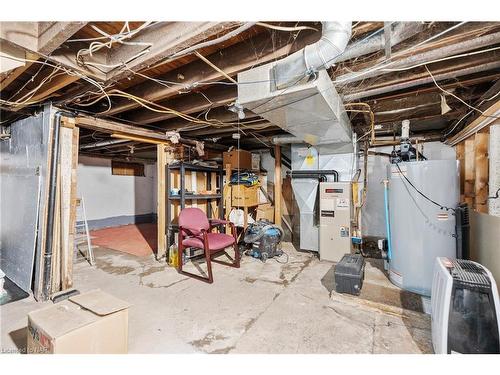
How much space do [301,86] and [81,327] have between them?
197cm

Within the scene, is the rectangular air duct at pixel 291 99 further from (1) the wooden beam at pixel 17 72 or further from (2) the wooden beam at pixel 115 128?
(2) the wooden beam at pixel 115 128

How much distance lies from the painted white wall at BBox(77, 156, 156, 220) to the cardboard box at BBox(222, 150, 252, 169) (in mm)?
3968

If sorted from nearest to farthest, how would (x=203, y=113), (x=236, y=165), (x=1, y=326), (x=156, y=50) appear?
1. (x=156, y=50)
2. (x=1, y=326)
3. (x=203, y=113)
4. (x=236, y=165)

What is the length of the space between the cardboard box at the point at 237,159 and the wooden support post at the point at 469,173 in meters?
3.12

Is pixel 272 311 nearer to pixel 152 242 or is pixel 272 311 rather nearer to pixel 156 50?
pixel 156 50

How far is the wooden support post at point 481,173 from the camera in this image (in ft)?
7.66

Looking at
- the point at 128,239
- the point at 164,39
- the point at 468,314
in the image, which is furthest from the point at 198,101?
the point at 128,239

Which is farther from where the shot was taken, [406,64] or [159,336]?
[159,336]

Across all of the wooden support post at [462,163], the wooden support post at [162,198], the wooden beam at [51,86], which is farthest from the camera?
the wooden support post at [162,198]

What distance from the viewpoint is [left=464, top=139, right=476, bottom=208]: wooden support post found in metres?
2.62

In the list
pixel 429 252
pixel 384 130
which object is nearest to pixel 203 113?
pixel 384 130

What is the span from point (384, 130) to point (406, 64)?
7.24ft

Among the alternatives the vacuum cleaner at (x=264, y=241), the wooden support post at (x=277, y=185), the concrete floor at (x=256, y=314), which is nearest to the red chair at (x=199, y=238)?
the concrete floor at (x=256, y=314)
